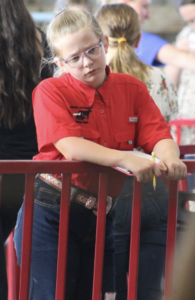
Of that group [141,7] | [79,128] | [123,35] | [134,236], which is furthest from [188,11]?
[134,236]

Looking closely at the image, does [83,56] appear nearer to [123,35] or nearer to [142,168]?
[142,168]

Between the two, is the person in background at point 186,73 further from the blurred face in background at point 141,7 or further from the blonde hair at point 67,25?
the blonde hair at point 67,25

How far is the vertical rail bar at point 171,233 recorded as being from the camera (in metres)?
1.84

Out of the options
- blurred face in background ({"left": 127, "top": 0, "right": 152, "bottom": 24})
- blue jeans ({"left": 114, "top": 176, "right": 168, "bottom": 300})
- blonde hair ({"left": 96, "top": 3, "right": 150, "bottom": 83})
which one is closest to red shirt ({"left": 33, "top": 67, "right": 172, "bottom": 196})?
blue jeans ({"left": 114, "top": 176, "right": 168, "bottom": 300})

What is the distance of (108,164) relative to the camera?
172cm

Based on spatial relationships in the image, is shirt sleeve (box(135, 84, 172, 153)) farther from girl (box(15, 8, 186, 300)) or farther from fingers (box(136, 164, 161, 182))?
fingers (box(136, 164, 161, 182))

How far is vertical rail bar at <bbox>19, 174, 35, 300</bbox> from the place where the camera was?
1.72 metres

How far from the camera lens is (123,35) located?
2.50m

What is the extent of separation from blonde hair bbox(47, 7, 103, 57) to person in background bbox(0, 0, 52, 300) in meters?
0.33

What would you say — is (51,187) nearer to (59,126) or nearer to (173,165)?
(59,126)

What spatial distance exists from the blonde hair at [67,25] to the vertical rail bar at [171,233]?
0.63 meters

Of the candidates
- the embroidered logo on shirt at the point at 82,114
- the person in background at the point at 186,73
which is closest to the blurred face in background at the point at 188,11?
the person in background at the point at 186,73

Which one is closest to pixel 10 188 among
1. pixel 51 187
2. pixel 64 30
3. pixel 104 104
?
pixel 51 187

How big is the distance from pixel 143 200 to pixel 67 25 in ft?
2.60
